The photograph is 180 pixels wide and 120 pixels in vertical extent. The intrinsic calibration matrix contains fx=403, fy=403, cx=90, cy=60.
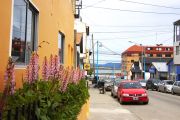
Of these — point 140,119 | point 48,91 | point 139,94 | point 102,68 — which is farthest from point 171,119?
point 102,68

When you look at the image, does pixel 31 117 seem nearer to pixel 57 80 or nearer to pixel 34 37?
pixel 57 80

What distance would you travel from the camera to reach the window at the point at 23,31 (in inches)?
255

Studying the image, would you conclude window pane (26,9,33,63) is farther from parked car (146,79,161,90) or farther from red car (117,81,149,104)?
parked car (146,79,161,90)

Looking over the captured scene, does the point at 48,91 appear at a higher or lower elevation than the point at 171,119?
higher

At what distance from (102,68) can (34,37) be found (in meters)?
121

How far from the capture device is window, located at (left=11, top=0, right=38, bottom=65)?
6.47 metres

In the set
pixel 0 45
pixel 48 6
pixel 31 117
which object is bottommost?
pixel 31 117

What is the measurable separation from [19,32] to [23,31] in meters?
0.39

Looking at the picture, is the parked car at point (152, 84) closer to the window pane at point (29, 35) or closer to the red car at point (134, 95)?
the red car at point (134, 95)

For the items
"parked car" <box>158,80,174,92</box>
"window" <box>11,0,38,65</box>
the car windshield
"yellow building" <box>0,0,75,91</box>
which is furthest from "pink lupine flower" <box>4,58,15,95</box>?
"parked car" <box>158,80,174,92</box>

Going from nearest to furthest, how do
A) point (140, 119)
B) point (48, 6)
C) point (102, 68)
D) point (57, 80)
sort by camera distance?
point (57, 80), point (48, 6), point (140, 119), point (102, 68)

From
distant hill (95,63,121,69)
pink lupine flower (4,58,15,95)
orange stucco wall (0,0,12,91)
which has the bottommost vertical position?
pink lupine flower (4,58,15,95)

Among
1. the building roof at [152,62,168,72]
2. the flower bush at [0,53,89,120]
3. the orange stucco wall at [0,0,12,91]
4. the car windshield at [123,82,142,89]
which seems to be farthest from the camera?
the building roof at [152,62,168,72]

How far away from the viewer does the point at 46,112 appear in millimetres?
4676
